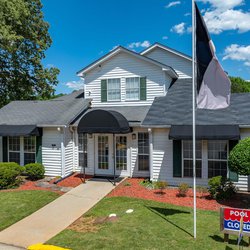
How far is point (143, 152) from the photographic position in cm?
1527

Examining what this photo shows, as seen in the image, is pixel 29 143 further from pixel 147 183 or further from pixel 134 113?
pixel 147 183

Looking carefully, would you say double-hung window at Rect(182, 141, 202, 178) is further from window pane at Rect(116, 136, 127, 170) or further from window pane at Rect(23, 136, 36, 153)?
window pane at Rect(23, 136, 36, 153)

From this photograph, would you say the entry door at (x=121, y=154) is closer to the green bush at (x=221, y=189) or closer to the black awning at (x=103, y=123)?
the black awning at (x=103, y=123)

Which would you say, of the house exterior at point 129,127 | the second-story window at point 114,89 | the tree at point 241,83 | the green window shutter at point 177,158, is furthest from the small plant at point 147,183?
the tree at point 241,83

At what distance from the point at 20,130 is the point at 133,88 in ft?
24.2

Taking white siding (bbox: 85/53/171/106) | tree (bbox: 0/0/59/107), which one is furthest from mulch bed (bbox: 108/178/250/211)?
tree (bbox: 0/0/59/107)

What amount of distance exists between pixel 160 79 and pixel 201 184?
7072 millimetres

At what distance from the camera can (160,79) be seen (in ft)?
55.5

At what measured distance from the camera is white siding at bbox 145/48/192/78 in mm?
19578

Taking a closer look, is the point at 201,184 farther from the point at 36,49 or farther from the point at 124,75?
the point at 36,49

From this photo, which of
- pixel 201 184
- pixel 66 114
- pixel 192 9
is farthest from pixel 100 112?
pixel 192 9

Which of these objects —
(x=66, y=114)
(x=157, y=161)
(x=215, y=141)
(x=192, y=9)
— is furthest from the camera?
(x=66, y=114)

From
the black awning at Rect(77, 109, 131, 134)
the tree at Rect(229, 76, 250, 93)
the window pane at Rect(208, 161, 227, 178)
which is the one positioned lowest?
the window pane at Rect(208, 161, 227, 178)

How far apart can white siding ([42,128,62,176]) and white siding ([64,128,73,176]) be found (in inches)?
15.8
